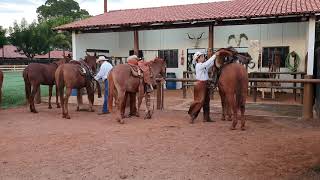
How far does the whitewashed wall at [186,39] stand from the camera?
14781mm

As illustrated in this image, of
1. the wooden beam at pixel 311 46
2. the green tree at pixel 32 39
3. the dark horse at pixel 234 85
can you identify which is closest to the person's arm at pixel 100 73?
the dark horse at pixel 234 85

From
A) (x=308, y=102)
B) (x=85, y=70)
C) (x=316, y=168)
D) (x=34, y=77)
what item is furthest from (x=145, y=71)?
(x=316, y=168)

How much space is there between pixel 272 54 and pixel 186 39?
403 centimetres

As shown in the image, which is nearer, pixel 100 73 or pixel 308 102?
pixel 308 102

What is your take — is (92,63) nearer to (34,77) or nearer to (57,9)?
(34,77)

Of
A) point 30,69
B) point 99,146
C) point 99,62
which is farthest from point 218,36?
point 99,146

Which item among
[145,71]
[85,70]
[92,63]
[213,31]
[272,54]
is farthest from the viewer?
[272,54]

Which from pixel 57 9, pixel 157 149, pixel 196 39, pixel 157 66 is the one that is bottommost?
pixel 157 149

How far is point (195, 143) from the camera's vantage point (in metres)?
6.12

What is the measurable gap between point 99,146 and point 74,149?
40cm

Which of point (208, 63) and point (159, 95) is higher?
point (208, 63)

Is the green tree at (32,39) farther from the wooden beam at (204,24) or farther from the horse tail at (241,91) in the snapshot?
the horse tail at (241,91)

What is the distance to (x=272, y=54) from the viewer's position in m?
15.3

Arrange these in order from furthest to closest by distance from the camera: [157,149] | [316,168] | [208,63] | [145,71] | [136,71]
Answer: [145,71] < [136,71] < [208,63] < [157,149] < [316,168]
